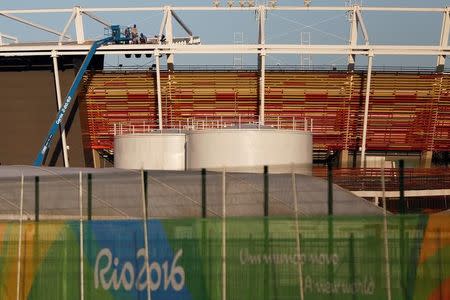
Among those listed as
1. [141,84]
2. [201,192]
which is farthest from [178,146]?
[201,192]

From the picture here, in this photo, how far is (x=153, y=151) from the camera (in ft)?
148

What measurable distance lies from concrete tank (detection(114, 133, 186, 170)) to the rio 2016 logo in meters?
27.4

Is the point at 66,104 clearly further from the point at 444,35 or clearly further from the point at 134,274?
the point at 134,274

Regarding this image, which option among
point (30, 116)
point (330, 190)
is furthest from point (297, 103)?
point (330, 190)

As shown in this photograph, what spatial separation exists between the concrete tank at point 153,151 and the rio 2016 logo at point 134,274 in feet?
89.8

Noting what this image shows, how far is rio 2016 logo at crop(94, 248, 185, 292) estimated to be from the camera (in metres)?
15.9

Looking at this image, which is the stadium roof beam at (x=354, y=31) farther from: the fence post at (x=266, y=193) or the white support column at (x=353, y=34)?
the fence post at (x=266, y=193)

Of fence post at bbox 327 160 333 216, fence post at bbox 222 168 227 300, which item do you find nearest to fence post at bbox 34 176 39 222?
fence post at bbox 222 168 227 300

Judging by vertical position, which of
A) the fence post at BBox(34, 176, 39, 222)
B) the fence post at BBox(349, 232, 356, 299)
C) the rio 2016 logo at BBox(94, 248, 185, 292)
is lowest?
the rio 2016 logo at BBox(94, 248, 185, 292)

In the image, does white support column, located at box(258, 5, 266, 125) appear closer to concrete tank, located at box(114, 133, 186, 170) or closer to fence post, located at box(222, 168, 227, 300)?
concrete tank, located at box(114, 133, 186, 170)

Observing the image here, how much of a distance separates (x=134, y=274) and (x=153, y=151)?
29163 millimetres

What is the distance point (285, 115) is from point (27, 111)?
55.5 ft

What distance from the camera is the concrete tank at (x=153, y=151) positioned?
146ft

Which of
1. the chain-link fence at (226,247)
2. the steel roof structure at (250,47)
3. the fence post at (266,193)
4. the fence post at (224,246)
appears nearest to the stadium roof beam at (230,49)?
the steel roof structure at (250,47)
